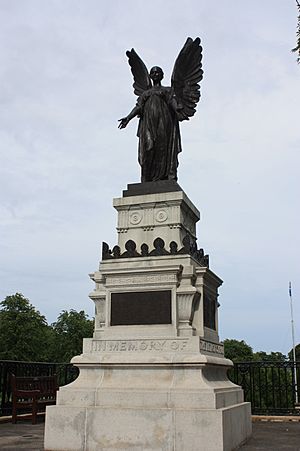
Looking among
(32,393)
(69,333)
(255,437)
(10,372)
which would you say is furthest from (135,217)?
(69,333)

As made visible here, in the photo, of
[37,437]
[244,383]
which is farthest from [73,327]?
[37,437]

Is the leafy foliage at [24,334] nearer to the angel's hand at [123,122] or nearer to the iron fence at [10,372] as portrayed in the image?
the iron fence at [10,372]

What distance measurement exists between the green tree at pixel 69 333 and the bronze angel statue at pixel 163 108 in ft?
106

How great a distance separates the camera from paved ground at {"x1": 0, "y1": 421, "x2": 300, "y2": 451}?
843cm

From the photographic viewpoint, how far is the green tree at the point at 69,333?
4240 centimetres

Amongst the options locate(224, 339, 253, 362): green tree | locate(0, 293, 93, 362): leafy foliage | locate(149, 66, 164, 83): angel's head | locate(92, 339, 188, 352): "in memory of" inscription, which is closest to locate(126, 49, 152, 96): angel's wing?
locate(149, 66, 164, 83): angel's head

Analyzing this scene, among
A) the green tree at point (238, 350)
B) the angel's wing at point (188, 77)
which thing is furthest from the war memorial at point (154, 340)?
the green tree at point (238, 350)

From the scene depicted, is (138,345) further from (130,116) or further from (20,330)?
(20,330)

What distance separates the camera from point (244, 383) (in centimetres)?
1525

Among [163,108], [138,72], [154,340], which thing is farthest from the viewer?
[138,72]

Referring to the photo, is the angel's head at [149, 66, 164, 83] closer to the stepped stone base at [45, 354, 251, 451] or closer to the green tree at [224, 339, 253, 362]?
the stepped stone base at [45, 354, 251, 451]

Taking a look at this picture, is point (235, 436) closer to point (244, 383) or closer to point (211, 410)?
point (211, 410)

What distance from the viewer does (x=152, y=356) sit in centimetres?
849

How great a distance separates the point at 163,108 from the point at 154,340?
491 centimetres
